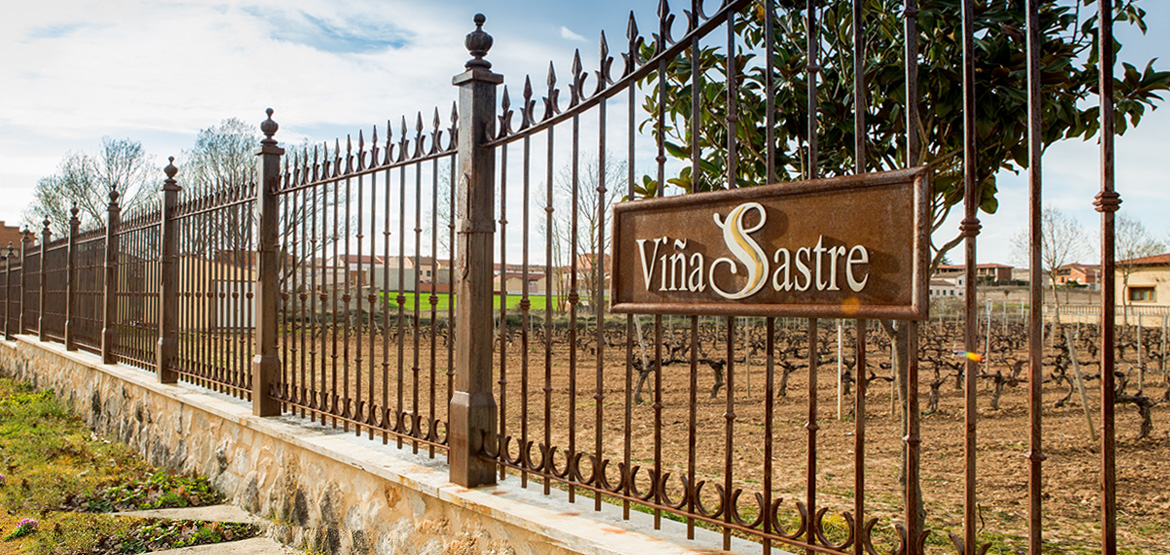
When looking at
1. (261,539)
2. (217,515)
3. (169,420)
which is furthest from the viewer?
(169,420)

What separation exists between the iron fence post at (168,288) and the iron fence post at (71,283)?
460cm

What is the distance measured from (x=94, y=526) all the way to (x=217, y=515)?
755 millimetres

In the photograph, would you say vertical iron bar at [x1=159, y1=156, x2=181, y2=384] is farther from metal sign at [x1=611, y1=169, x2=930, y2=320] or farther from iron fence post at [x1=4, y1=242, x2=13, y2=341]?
iron fence post at [x1=4, y1=242, x2=13, y2=341]

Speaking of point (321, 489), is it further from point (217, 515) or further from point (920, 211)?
point (920, 211)

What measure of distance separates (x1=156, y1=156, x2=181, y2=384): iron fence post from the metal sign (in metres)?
6.09

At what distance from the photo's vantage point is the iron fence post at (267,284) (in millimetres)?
5398

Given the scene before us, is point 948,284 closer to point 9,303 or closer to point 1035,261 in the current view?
point 9,303

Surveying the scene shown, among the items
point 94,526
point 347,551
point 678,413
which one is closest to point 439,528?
point 347,551

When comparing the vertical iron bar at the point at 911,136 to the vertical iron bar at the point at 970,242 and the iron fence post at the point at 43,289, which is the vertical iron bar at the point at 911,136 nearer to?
the vertical iron bar at the point at 970,242

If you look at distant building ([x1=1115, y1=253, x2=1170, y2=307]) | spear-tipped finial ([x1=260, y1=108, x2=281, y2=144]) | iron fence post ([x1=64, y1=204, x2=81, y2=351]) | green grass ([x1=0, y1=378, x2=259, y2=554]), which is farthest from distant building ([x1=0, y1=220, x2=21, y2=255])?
distant building ([x1=1115, y1=253, x2=1170, y2=307])

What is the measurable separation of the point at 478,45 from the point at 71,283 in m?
10.5

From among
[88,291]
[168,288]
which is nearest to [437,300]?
[168,288]

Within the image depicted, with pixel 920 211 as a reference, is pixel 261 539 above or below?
below

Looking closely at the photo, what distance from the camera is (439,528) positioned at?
137 inches
